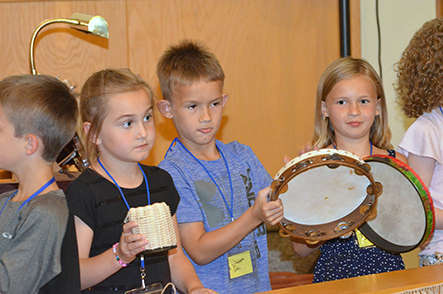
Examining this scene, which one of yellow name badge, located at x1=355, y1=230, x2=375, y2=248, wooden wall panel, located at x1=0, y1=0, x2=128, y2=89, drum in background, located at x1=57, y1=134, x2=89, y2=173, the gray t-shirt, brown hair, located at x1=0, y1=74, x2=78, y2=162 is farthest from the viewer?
wooden wall panel, located at x1=0, y1=0, x2=128, y2=89

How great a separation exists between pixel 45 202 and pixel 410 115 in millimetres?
1750

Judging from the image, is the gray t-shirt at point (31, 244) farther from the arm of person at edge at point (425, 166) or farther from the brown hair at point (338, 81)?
the arm of person at edge at point (425, 166)

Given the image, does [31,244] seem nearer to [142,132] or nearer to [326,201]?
[142,132]

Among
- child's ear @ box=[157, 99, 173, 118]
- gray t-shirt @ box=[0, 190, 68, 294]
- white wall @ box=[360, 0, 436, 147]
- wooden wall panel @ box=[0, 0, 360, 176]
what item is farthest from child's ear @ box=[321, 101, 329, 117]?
white wall @ box=[360, 0, 436, 147]

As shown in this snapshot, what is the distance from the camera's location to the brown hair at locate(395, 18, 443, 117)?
2.27 m

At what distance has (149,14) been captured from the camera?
3.45 meters

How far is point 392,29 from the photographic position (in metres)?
3.87

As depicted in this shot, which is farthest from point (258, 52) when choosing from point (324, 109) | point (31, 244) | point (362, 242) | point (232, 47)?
point (31, 244)

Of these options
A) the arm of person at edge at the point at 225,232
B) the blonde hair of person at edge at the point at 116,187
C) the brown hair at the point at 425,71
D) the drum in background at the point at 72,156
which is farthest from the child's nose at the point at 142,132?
the brown hair at the point at 425,71

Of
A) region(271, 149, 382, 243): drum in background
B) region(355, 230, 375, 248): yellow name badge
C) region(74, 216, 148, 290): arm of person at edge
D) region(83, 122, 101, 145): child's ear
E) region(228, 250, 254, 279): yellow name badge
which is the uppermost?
region(83, 122, 101, 145): child's ear

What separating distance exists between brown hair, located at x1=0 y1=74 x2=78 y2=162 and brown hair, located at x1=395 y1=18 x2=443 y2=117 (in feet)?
5.20

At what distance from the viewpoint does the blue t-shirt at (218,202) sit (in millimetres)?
1939

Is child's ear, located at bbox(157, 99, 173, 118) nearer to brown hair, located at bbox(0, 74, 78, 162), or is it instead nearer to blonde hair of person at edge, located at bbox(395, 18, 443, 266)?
brown hair, located at bbox(0, 74, 78, 162)

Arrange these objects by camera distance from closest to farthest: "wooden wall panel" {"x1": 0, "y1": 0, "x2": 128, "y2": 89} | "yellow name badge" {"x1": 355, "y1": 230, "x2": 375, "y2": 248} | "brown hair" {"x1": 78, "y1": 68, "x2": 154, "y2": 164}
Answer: "brown hair" {"x1": 78, "y1": 68, "x2": 154, "y2": 164}
"yellow name badge" {"x1": 355, "y1": 230, "x2": 375, "y2": 248}
"wooden wall panel" {"x1": 0, "y1": 0, "x2": 128, "y2": 89}
